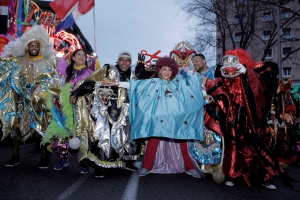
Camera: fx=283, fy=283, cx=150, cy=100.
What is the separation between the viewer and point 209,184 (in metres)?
3.94

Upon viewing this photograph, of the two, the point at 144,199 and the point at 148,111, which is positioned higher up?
the point at 148,111

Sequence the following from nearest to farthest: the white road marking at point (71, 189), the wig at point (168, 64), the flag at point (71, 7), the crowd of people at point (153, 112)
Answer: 1. the white road marking at point (71, 189)
2. the crowd of people at point (153, 112)
3. the wig at point (168, 64)
4. the flag at point (71, 7)

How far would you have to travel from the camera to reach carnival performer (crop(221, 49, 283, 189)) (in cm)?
371

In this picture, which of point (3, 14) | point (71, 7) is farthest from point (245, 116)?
point (71, 7)

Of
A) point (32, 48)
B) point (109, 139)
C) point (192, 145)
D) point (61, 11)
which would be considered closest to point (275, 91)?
point (192, 145)

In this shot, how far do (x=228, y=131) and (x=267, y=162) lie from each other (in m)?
0.63

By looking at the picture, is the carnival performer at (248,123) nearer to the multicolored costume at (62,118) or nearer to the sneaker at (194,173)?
the sneaker at (194,173)

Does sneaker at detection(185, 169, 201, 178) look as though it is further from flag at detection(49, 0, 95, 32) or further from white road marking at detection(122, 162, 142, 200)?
flag at detection(49, 0, 95, 32)

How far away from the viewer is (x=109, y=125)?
4.40m

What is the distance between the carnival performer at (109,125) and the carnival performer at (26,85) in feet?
3.21

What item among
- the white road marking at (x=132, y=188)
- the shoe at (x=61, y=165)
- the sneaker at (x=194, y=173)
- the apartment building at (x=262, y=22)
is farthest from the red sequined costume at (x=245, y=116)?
the apartment building at (x=262, y=22)

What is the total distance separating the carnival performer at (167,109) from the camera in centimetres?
411

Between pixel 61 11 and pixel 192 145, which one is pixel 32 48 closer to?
pixel 192 145

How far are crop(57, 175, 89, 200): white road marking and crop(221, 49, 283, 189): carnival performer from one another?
202cm
